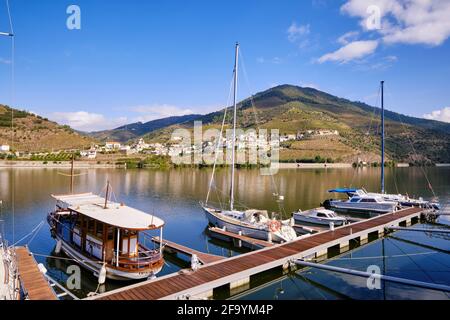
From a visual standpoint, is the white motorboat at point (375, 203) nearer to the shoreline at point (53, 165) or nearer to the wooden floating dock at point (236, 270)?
the wooden floating dock at point (236, 270)

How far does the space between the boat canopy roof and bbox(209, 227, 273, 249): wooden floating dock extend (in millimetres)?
7979

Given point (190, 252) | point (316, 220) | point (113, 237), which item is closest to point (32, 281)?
point (113, 237)

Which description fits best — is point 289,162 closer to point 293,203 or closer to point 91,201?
point 293,203

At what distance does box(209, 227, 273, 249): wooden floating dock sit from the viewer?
21359 millimetres

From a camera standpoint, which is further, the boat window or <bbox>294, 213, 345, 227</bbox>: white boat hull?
<bbox>294, 213, 345, 227</bbox>: white boat hull

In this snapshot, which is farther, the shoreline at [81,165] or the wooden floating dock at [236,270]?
the shoreline at [81,165]

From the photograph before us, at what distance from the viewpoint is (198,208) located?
37375 millimetres

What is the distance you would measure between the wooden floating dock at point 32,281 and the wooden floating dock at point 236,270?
215cm

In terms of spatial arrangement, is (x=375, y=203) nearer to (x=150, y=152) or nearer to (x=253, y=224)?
(x=253, y=224)

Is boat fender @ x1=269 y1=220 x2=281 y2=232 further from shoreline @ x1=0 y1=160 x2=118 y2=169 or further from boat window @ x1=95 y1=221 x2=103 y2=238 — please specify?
shoreline @ x1=0 y1=160 x2=118 y2=169

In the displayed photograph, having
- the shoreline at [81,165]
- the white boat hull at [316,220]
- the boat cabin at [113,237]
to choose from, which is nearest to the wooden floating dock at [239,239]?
the boat cabin at [113,237]

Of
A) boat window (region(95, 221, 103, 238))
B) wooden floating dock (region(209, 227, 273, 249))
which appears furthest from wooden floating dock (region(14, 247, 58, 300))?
wooden floating dock (region(209, 227, 273, 249))

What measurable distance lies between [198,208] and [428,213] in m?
23.8

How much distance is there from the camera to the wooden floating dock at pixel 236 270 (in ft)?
41.5
